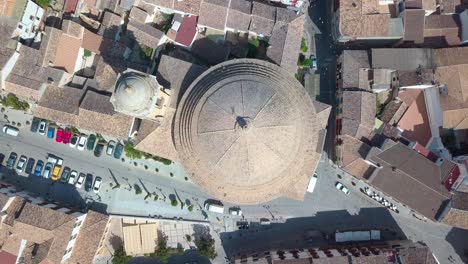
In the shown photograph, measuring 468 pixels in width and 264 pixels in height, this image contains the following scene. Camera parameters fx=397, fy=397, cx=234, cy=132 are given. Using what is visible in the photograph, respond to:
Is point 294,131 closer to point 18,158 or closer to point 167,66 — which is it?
point 167,66

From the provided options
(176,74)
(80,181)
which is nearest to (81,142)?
(80,181)

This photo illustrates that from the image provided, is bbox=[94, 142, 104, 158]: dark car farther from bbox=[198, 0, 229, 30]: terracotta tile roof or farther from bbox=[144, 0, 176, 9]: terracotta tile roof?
bbox=[198, 0, 229, 30]: terracotta tile roof

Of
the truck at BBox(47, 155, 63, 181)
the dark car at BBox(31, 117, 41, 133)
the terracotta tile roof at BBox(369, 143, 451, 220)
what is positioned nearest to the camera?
the terracotta tile roof at BBox(369, 143, 451, 220)

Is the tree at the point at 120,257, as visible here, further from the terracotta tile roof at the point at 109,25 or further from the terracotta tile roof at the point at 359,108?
the terracotta tile roof at the point at 359,108

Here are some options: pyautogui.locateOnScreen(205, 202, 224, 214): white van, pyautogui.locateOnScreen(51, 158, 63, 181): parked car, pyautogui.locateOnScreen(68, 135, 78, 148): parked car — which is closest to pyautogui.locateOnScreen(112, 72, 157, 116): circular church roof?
pyautogui.locateOnScreen(205, 202, 224, 214): white van

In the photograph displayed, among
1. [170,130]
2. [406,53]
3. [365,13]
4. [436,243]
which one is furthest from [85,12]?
[436,243]

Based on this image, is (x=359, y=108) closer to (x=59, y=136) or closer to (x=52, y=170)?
(x=59, y=136)

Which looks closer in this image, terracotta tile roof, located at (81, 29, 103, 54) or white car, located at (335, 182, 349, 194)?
terracotta tile roof, located at (81, 29, 103, 54)

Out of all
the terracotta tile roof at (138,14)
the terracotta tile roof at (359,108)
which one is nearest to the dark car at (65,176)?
the terracotta tile roof at (138,14)
